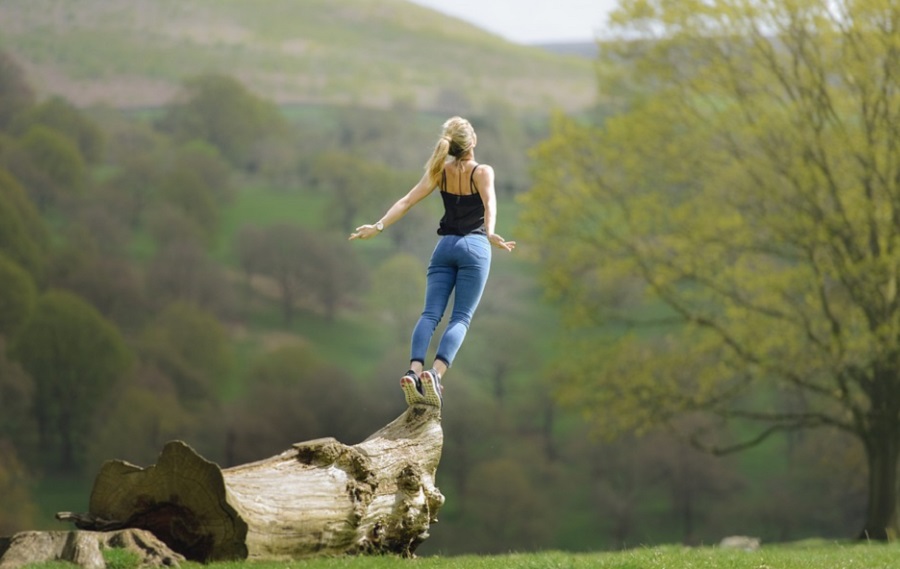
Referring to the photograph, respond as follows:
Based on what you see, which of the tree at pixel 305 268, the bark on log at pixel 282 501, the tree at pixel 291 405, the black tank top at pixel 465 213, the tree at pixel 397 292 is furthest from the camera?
the tree at pixel 305 268

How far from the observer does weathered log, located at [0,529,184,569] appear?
870 centimetres

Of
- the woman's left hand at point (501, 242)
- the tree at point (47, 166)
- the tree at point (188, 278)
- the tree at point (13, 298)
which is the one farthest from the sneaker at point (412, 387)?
the tree at point (47, 166)

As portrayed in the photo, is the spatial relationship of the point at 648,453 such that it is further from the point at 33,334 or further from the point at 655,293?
the point at 33,334

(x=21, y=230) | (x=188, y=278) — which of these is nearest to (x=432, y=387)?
(x=21, y=230)

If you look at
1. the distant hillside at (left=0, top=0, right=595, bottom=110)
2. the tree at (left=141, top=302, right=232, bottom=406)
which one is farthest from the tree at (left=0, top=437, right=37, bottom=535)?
the distant hillside at (left=0, top=0, right=595, bottom=110)

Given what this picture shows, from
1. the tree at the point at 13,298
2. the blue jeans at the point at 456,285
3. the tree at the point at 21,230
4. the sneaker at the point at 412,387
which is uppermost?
A: the blue jeans at the point at 456,285

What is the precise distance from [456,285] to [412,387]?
3.55 ft

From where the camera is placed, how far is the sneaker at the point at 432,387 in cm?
1037

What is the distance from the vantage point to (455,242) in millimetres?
10664

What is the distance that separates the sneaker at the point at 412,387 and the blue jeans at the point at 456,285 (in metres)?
0.20

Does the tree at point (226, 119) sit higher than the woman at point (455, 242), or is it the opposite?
the tree at point (226, 119)

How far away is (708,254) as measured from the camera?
24.3m

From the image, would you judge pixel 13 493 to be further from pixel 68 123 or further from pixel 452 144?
pixel 452 144

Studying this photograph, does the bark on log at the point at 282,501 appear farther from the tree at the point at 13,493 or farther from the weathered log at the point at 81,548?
the tree at the point at 13,493
